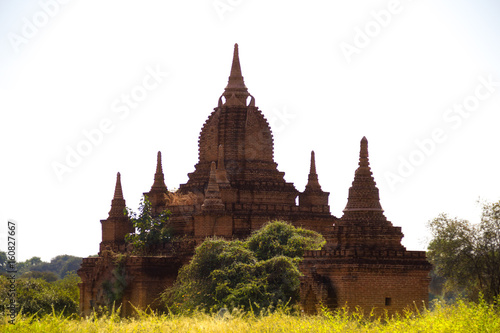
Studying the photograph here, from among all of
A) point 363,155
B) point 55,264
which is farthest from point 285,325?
point 55,264

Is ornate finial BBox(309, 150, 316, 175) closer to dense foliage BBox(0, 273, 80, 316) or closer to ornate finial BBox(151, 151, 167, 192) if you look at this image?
ornate finial BBox(151, 151, 167, 192)

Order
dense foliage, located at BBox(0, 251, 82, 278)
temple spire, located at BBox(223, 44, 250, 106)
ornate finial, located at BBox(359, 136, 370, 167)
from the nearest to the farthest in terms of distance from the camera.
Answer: ornate finial, located at BBox(359, 136, 370, 167) < temple spire, located at BBox(223, 44, 250, 106) < dense foliage, located at BBox(0, 251, 82, 278)

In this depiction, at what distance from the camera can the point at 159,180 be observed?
48938 millimetres

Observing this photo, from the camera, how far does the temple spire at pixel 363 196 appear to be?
113 ft

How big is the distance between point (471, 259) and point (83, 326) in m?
27.2

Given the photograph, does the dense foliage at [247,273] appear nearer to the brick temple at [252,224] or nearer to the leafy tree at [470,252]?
the brick temple at [252,224]

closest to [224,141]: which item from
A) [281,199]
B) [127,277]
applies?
[281,199]

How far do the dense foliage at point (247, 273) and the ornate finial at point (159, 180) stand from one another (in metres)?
9.89

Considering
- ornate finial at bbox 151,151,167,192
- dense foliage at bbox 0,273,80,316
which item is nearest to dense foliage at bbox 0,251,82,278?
dense foliage at bbox 0,273,80,316

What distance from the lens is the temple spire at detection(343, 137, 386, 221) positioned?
3431 cm

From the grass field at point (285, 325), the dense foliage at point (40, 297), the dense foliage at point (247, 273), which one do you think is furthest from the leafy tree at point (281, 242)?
the dense foliage at point (40, 297)

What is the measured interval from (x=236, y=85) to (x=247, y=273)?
50.7 ft

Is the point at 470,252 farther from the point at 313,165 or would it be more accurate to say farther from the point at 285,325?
the point at 285,325

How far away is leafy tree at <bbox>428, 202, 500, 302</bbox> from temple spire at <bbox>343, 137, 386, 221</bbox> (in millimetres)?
16296
